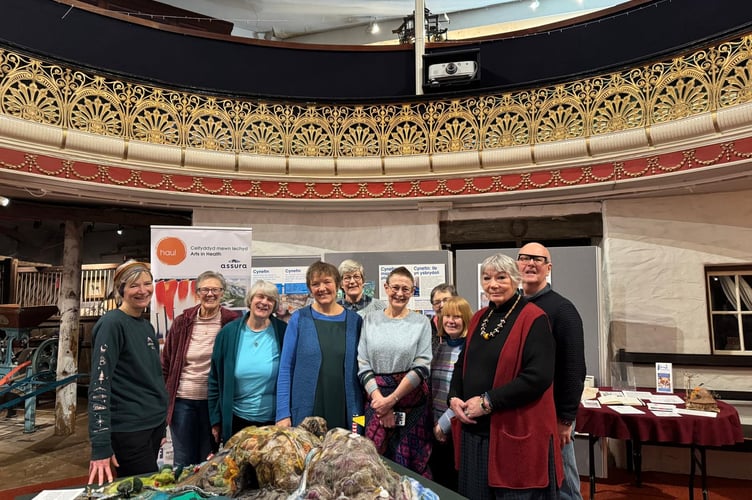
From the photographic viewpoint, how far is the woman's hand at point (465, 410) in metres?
1.85

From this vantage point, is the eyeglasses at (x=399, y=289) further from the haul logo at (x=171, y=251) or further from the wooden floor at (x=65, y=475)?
the wooden floor at (x=65, y=475)

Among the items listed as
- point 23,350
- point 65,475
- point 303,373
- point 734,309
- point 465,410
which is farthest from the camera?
point 23,350

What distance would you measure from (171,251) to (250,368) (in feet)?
5.81

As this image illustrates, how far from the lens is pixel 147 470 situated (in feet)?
7.14

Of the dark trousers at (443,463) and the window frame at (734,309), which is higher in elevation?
the window frame at (734,309)

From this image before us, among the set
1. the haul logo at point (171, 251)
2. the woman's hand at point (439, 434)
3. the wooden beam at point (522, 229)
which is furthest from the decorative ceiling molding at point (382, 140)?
the woman's hand at point (439, 434)

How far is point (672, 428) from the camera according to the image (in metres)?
2.98

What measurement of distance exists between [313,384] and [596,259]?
299 cm

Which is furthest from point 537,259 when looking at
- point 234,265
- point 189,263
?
point 189,263

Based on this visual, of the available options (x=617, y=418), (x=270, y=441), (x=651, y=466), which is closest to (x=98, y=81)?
(x=270, y=441)

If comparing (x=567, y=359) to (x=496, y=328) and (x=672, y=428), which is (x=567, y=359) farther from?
(x=672, y=428)

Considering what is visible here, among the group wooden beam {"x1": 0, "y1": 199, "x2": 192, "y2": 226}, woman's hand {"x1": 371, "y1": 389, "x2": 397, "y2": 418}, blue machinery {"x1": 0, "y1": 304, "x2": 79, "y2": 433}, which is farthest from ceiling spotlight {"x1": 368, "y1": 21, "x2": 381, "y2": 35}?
woman's hand {"x1": 371, "y1": 389, "x2": 397, "y2": 418}

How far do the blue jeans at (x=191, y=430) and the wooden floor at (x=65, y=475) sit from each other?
1.49 meters

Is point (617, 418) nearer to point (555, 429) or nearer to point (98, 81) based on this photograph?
point (555, 429)
